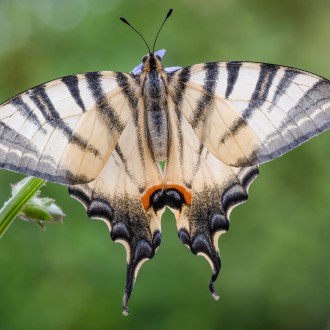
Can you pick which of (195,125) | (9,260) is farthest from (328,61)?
(195,125)

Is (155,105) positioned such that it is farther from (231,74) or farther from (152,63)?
(231,74)

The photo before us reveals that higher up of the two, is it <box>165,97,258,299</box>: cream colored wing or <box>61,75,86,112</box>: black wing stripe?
<box>61,75,86,112</box>: black wing stripe

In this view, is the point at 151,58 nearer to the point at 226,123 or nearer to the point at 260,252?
the point at 226,123

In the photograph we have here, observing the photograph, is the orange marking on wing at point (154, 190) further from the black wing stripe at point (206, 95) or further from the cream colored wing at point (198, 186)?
the black wing stripe at point (206, 95)

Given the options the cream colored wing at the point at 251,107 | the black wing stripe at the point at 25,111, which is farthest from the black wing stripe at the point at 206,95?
the black wing stripe at the point at 25,111

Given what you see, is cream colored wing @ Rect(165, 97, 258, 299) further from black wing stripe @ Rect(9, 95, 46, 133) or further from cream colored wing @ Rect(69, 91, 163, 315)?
black wing stripe @ Rect(9, 95, 46, 133)

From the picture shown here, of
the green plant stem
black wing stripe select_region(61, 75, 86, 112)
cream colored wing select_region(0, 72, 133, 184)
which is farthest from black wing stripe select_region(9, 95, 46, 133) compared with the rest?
the green plant stem
